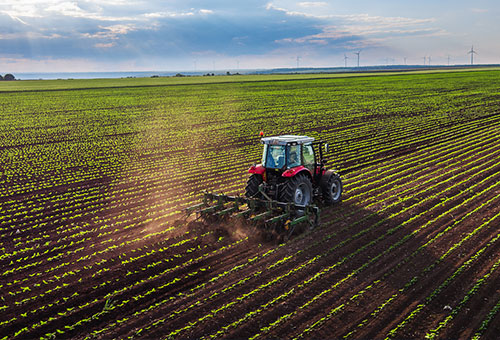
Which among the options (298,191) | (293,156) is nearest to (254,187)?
(298,191)

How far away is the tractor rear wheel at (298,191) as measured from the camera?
41.5 feet

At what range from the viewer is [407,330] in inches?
315

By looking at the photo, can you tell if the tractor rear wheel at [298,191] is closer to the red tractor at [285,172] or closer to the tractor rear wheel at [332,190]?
the red tractor at [285,172]

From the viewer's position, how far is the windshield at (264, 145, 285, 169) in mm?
13109

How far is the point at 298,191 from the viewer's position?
13.0m

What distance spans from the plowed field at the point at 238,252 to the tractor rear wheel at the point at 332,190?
1.14 ft

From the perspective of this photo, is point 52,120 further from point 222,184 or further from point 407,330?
point 407,330

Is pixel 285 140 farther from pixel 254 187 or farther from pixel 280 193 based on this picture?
pixel 254 187

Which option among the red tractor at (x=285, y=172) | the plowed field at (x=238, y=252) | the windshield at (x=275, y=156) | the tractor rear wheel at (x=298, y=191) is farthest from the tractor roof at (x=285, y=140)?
the plowed field at (x=238, y=252)

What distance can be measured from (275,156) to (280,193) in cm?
114

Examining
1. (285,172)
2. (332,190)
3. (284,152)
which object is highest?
(284,152)

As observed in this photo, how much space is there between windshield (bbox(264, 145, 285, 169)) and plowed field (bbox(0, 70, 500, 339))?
81.0 inches

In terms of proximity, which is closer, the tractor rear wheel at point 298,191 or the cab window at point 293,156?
the tractor rear wheel at point 298,191

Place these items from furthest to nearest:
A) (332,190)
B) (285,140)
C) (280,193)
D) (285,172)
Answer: (332,190) < (285,140) < (280,193) < (285,172)
